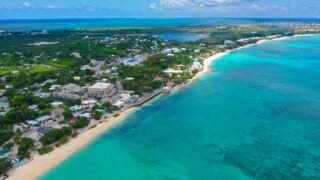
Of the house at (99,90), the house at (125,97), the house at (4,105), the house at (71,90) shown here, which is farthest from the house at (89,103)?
the house at (4,105)

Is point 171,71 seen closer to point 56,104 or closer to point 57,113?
point 56,104

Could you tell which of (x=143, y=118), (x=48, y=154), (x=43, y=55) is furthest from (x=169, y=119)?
(x=43, y=55)

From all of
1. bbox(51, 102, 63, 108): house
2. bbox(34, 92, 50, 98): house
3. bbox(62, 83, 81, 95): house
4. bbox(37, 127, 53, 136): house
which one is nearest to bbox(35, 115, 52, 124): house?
bbox(37, 127, 53, 136): house

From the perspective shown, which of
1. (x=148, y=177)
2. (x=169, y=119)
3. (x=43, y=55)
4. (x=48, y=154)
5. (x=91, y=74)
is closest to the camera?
(x=148, y=177)

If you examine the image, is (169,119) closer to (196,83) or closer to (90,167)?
(90,167)

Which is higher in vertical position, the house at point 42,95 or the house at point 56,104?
the house at point 42,95

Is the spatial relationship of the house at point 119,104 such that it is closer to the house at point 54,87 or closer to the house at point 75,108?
the house at point 75,108

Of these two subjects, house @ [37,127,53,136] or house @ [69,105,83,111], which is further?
house @ [69,105,83,111]

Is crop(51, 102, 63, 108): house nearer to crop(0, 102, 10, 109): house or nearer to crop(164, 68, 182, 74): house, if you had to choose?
crop(0, 102, 10, 109): house
